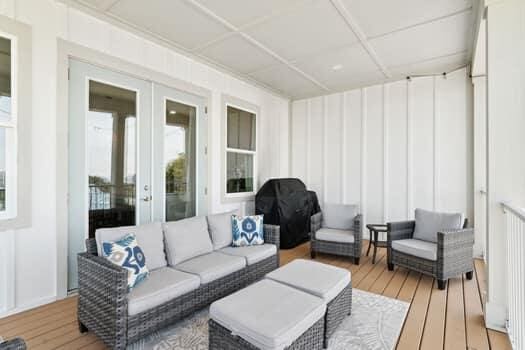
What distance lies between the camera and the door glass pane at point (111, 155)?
293cm

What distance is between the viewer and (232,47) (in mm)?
3594

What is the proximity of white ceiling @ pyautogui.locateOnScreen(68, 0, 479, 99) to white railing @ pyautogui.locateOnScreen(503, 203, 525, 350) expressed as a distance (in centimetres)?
215

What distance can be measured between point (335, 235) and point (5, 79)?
13.3 feet

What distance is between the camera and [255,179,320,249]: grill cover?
4.59 meters

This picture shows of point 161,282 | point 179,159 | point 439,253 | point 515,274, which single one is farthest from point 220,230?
point 515,274

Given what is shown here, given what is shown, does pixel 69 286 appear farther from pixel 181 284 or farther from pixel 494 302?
pixel 494 302

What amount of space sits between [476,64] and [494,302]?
10.3ft

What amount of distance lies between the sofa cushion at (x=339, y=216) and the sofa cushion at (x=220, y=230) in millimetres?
1790

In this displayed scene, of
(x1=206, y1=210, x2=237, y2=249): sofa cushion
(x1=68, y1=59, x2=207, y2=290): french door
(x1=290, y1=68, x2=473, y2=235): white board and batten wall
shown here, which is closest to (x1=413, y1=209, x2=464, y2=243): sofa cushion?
(x1=290, y1=68, x2=473, y2=235): white board and batten wall

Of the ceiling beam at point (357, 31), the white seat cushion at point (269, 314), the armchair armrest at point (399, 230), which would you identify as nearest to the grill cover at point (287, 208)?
the armchair armrest at point (399, 230)

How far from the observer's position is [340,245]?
385cm

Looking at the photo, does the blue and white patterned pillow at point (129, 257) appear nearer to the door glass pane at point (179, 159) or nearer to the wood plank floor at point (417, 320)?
the wood plank floor at point (417, 320)

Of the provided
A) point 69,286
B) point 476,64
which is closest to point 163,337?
point 69,286

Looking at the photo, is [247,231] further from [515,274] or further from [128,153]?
[515,274]
